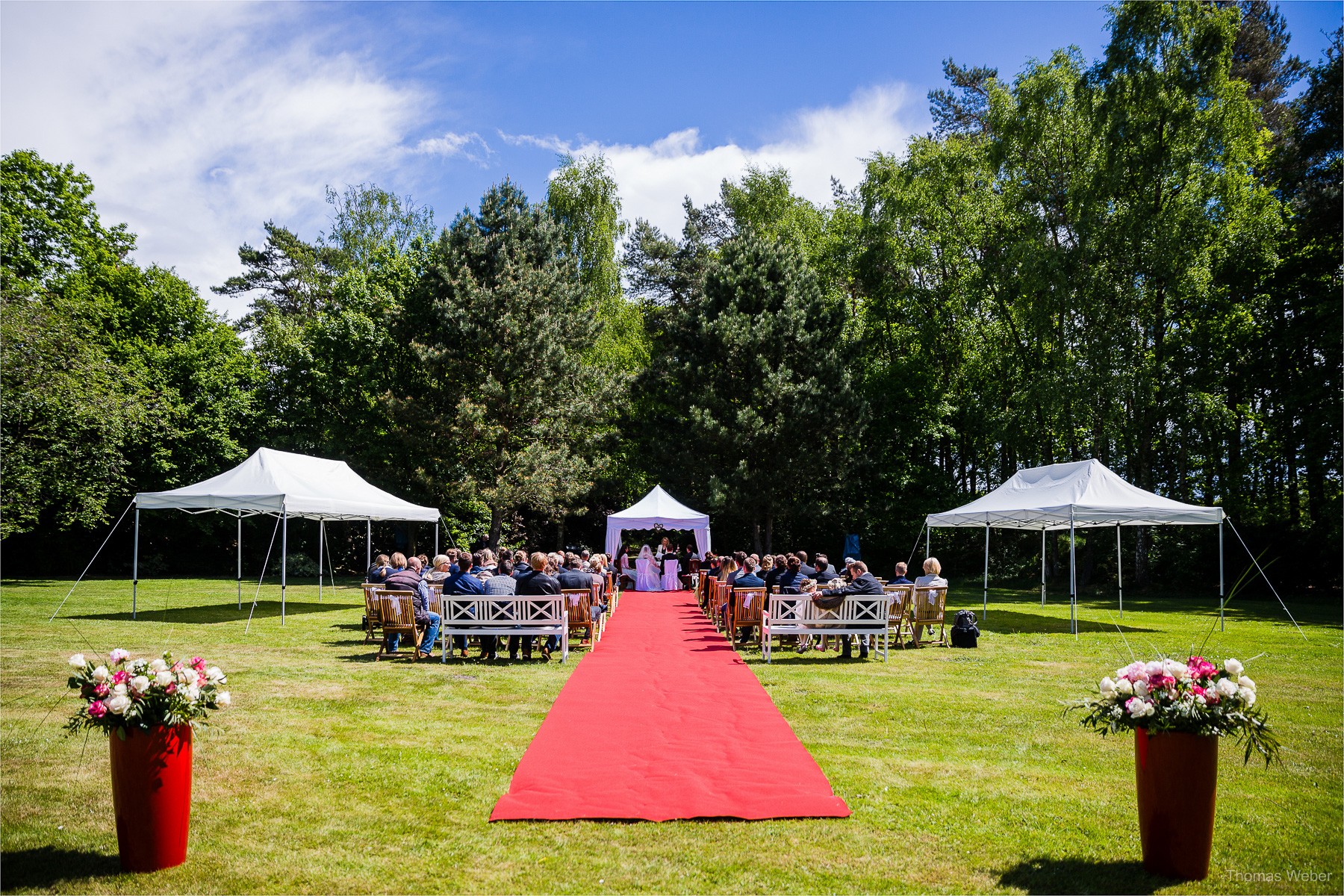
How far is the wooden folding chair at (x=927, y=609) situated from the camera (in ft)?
40.5

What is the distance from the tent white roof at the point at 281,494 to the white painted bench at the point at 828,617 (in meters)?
8.25

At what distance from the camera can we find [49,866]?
4.09 m

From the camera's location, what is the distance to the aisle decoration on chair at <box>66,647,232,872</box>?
12.9 ft

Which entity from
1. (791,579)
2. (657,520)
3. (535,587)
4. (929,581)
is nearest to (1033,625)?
(929,581)

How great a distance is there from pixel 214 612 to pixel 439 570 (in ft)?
19.2

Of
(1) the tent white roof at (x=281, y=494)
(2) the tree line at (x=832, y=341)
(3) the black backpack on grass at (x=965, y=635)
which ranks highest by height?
(2) the tree line at (x=832, y=341)

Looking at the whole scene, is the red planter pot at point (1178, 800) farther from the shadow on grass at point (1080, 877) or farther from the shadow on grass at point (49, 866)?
the shadow on grass at point (49, 866)

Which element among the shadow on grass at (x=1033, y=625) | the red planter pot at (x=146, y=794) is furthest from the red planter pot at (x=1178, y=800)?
the shadow on grass at (x=1033, y=625)

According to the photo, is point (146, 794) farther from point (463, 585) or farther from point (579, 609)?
point (579, 609)

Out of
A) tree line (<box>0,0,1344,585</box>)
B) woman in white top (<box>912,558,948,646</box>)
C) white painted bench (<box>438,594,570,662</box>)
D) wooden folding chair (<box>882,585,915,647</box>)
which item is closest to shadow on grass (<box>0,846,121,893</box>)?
white painted bench (<box>438,594,570,662</box>)

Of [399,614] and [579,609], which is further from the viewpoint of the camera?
[579,609]

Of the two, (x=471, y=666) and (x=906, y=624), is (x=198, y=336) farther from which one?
(x=906, y=624)

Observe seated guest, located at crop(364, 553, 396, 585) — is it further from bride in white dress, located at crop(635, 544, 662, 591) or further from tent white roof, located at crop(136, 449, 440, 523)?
bride in white dress, located at crop(635, 544, 662, 591)

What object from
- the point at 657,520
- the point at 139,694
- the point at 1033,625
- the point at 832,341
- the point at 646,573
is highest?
the point at 832,341
